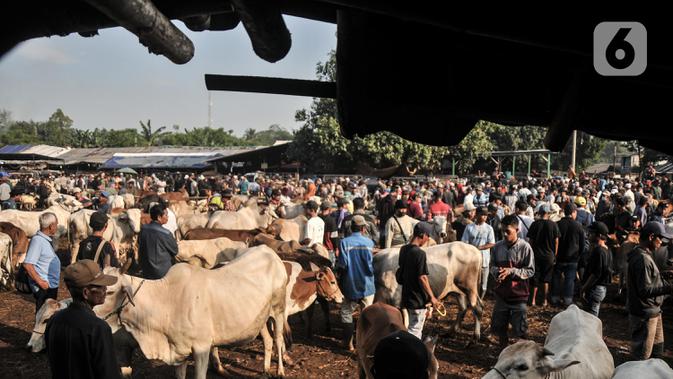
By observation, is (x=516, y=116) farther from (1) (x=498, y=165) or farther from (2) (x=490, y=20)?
(1) (x=498, y=165)

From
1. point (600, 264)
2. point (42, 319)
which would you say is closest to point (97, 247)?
point (42, 319)

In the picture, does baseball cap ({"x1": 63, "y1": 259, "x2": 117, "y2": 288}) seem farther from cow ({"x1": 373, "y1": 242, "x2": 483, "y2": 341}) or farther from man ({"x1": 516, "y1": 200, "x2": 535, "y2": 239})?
man ({"x1": 516, "y1": 200, "x2": 535, "y2": 239})

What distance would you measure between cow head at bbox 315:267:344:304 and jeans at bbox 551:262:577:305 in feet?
14.3

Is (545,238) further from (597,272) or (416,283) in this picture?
(416,283)

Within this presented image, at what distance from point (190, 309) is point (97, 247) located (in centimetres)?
195

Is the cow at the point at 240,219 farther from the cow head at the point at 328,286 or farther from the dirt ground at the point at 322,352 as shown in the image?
the cow head at the point at 328,286

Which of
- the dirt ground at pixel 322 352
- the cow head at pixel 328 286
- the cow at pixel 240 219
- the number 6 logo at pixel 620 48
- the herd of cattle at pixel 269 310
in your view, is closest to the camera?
the number 6 logo at pixel 620 48

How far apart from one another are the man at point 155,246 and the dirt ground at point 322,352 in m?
1.29

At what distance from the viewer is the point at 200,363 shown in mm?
5625

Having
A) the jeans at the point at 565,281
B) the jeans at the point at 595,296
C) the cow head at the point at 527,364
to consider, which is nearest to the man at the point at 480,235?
the jeans at the point at 565,281

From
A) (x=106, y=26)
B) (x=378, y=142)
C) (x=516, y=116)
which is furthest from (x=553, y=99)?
(x=378, y=142)

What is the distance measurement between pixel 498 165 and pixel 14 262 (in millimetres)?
32156

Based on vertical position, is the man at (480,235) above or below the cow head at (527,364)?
above

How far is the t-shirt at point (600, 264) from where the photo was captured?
7484mm
